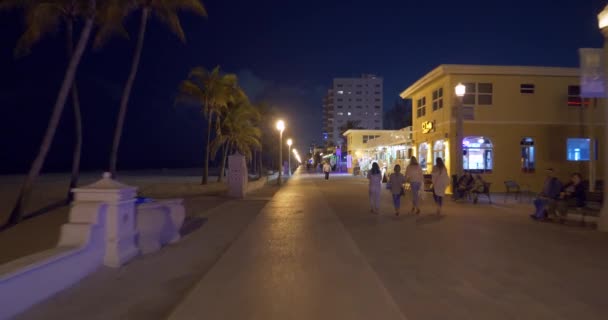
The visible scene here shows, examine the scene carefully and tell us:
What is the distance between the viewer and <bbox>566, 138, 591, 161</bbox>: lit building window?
21625 mm

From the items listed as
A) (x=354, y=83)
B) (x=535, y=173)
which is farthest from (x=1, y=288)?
(x=354, y=83)

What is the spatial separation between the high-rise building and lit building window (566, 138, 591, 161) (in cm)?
12095

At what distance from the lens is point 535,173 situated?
2147 cm

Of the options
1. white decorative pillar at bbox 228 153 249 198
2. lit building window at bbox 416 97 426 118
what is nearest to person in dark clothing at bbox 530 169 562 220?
white decorative pillar at bbox 228 153 249 198

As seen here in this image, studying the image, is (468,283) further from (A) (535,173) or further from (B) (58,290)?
(A) (535,173)

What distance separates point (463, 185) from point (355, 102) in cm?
13163

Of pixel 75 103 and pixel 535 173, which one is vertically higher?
pixel 75 103

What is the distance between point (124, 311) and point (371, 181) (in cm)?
926

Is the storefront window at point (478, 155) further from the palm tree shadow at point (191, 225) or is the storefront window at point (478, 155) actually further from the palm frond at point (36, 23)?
the palm frond at point (36, 23)

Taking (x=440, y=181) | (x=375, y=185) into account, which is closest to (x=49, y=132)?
(x=375, y=185)

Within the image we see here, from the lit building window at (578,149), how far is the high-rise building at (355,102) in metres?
121

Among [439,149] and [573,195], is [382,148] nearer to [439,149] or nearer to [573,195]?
[439,149]

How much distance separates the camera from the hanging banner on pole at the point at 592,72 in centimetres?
1105

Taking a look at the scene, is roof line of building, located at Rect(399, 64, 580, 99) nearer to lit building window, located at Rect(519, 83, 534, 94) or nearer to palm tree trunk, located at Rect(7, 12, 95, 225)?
lit building window, located at Rect(519, 83, 534, 94)
